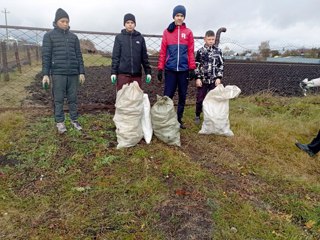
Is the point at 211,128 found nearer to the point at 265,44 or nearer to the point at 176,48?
the point at 176,48

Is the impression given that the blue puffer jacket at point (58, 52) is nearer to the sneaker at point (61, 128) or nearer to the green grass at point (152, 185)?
the sneaker at point (61, 128)

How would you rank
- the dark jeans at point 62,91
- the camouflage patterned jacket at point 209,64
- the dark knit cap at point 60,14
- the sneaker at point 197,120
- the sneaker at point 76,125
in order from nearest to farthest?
the dark knit cap at point 60,14
the dark jeans at point 62,91
the sneaker at point 76,125
the camouflage patterned jacket at point 209,64
the sneaker at point 197,120

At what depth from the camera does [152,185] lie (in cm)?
288

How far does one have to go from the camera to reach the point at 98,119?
4723 mm

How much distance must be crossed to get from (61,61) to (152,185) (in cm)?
212

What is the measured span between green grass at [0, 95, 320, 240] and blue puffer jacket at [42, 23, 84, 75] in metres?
0.90

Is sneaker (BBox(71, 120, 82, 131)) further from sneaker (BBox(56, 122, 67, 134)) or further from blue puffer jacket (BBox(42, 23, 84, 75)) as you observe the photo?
blue puffer jacket (BBox(42, 23, 84, 75))

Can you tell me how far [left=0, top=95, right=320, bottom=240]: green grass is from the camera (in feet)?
7.59

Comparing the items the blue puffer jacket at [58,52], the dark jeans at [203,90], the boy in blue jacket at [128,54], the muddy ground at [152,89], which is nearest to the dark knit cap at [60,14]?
the blue puffer jacket at [58,52]

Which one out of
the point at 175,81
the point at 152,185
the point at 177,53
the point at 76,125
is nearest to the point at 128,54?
the point at 177,53

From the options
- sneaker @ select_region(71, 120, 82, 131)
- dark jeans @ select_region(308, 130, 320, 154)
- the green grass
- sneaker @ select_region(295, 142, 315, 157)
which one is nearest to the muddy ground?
sneaker @ select_region(71, 120, 82, 131)

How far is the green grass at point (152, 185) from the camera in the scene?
2314mm

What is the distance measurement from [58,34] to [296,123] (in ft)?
14.3

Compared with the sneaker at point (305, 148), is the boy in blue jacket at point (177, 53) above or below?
above
